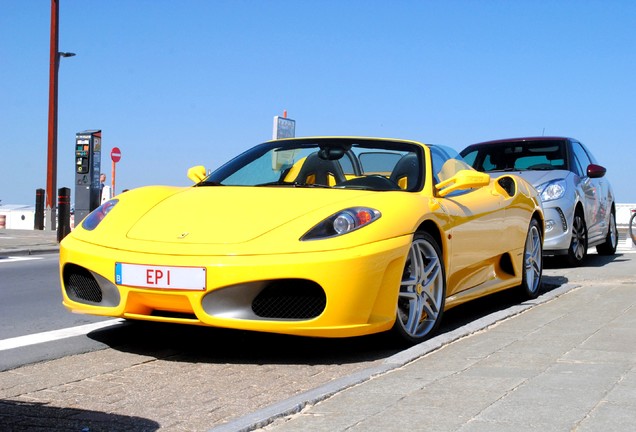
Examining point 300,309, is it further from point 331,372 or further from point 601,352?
point 601,352

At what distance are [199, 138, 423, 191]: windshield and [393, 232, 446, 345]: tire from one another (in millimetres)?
673

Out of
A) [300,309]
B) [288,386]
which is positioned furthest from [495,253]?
[288,386]


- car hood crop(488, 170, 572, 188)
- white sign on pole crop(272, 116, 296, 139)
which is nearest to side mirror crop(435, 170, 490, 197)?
car hood crop(488, 170, 572, 188)

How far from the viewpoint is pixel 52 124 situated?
2484 centimetres

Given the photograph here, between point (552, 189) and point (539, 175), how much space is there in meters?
0.29

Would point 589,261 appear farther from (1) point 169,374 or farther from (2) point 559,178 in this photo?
(1) point 169,374

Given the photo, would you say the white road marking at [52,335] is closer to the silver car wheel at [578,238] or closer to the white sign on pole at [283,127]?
the silver car wheel at [578,238]

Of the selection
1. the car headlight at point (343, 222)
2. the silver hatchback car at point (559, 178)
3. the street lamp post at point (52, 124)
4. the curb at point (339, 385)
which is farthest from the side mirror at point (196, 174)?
the street lamp post at point (52, 124)

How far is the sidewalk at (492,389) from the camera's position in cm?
337

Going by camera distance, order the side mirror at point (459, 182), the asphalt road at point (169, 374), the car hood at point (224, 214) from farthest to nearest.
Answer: the side mirror at point (459, 182), the car hood at point (224, 214), the asphalt road at point (169, 374)

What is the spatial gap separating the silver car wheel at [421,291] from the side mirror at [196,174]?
1845 millimetres

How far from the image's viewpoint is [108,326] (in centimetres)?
619

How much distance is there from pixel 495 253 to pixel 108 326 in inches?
110

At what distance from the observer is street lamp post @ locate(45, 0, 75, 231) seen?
79.7 ft
